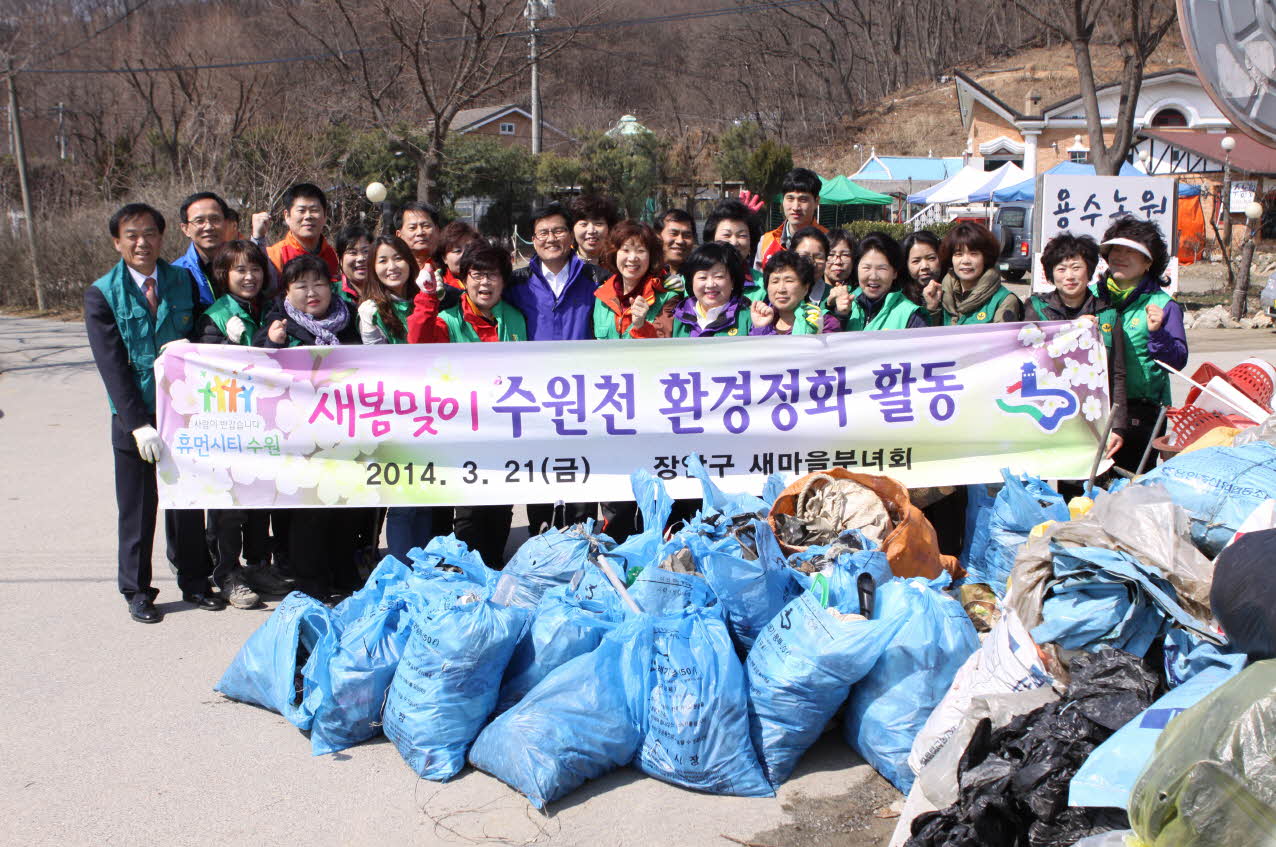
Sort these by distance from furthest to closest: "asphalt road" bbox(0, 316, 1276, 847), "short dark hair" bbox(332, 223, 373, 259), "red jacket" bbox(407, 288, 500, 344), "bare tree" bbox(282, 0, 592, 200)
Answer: "bare tree" bbox(282, 0, 592, 200) < "short dark hair" bbox(332, 223, 373, 259) < "red jacket" bbox(407, 288, 500, 344) < "asphalt road" bbox(0, 316, 1276, 847)

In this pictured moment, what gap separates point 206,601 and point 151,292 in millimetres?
1467

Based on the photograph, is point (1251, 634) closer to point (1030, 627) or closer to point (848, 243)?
point (1030, 627)

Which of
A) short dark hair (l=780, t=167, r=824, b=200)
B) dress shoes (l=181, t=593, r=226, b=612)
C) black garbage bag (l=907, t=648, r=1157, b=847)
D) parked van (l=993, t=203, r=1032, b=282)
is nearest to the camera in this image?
black garbage bag (l=907, t=648, r=1157, b=847)

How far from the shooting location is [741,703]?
3445 millimetres

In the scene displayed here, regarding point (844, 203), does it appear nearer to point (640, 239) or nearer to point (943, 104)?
point (640, 239)

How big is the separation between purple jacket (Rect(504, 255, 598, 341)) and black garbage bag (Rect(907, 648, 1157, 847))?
114 inches

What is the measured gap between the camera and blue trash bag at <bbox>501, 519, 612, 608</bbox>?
422 cm

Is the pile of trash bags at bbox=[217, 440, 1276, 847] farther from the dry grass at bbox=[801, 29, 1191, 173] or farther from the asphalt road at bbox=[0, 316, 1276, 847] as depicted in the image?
the dry grass at bbox=[801, 29, 1191, 173]

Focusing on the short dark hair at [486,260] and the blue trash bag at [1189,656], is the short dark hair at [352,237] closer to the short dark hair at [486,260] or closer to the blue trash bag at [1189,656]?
the short dark hair at [486,260]

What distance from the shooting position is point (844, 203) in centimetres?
3195

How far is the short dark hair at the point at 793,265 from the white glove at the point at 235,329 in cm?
246

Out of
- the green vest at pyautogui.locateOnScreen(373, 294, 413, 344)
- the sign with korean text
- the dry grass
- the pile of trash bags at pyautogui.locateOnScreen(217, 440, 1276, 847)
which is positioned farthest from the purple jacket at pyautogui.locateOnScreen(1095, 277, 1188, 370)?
the dry grass

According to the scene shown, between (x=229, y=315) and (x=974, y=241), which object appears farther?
(x=974, y=241)

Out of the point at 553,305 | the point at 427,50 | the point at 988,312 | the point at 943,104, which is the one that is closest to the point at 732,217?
the point at 553,305
